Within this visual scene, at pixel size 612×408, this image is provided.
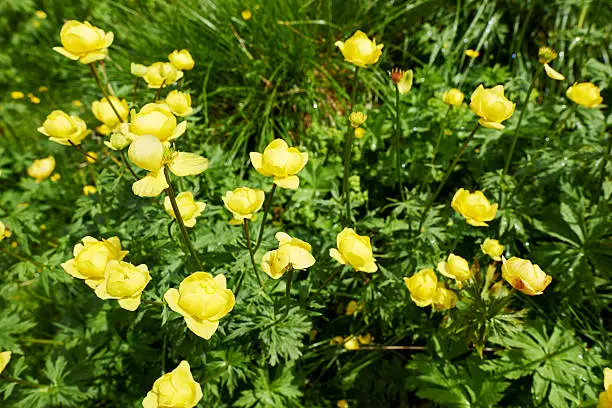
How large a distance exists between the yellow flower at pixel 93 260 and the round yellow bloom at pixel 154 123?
11.2 inches

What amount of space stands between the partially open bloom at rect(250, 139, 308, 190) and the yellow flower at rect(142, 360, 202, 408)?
1.49 feet

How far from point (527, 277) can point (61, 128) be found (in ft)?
4.09

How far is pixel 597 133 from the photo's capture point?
5.74ft

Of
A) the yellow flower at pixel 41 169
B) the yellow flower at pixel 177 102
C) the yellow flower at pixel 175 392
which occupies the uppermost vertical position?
the yellow flower at pixel 177 102

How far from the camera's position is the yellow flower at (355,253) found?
1.05m

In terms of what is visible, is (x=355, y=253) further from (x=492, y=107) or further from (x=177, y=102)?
(x=177, y=102)

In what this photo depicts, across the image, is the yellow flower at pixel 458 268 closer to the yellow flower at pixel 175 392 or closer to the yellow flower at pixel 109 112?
the yellow flower at pixel 175 392

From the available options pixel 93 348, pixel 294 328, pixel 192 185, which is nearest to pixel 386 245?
pixel 294 328

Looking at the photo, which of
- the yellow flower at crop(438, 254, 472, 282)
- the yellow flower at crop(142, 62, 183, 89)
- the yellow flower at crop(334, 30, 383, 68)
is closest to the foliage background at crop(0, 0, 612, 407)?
the yellow flower at crop(438, 254, 472, 282)

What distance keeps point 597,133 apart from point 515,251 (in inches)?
22.7

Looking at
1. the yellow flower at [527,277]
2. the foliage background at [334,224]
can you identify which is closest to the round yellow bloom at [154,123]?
the foliage background at [334,224]

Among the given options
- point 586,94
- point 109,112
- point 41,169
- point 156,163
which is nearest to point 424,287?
point 156,163

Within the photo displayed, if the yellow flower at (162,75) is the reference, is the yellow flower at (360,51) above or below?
above

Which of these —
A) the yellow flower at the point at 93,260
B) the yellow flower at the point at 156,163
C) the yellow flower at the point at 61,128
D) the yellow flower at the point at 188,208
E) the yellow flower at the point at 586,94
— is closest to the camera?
the yellow flower at the point at 156,163
